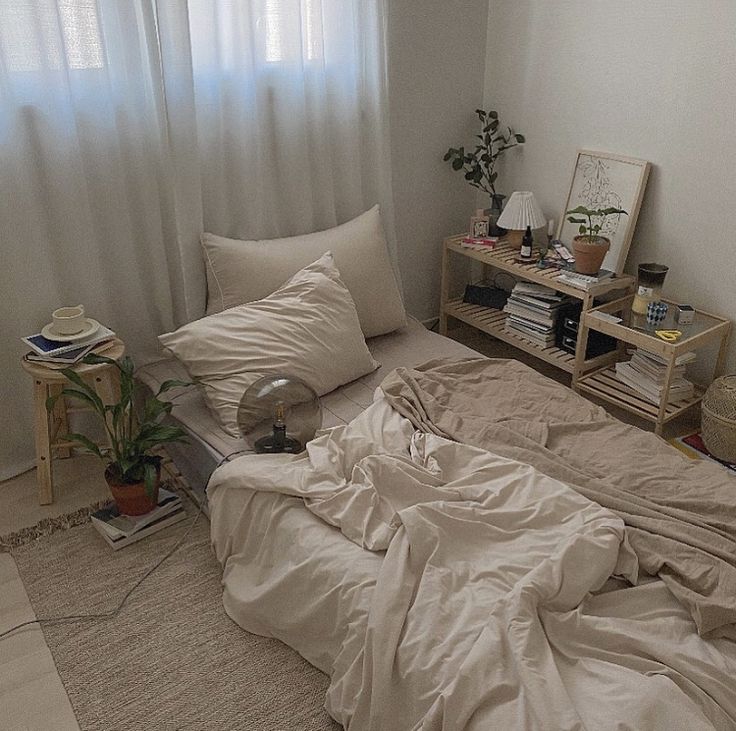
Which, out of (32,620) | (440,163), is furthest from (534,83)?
(32,620)

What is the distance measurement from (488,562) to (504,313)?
5.92 ft

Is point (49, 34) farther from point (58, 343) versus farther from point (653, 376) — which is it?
point (653, 376)

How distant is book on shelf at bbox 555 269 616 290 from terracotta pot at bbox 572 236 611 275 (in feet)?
0.09

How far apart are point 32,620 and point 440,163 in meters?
2.40

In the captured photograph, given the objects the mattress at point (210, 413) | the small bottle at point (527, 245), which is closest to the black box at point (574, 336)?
the small bottle at point (527, 245)

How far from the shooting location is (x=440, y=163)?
339cm

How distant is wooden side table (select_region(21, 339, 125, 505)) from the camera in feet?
7.55

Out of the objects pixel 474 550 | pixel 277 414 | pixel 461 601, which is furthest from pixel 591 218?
pixel 461 601

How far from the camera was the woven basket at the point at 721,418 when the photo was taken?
2.56m

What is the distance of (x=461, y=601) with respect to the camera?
5.35ft

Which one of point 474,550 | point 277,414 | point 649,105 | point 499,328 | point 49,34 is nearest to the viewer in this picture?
point 474,550

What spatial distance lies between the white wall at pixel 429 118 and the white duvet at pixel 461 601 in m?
1.53

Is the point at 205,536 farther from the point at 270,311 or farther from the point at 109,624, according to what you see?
the point at 270,311

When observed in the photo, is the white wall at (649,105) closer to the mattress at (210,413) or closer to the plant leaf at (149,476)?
the mattress at (210,413)
